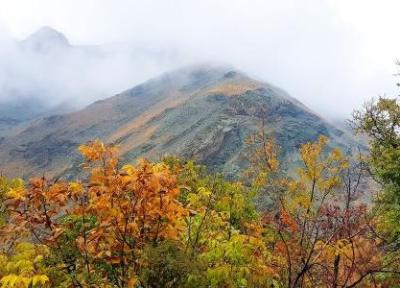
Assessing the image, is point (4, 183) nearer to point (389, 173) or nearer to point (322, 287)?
point (389, 173)

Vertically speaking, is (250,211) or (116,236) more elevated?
(116,236)

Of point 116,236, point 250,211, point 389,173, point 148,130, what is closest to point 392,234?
point 389,173

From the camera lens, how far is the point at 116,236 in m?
7.86

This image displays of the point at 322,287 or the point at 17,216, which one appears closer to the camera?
the point at 17,216

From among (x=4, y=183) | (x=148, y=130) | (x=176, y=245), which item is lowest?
(x=148, y=130)

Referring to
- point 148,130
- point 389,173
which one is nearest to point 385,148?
point 389,173

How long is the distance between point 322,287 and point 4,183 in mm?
23383

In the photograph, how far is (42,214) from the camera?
7953mm

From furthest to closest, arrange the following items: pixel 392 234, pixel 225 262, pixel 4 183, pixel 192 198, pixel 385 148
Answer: pixel 4 183 < pixel 385 148 < pixel 392 234 < pixel 192 198 < pixel 225 262

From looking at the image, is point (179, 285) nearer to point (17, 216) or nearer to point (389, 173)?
point (17, 216)

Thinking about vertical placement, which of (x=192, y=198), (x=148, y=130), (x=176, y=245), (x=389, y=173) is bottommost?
(x=148, y=130)

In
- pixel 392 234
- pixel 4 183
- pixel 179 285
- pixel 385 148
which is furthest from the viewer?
pixel 4 183

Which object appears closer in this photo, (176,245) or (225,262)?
(176,245)

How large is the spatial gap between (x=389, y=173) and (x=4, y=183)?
65.8ft
